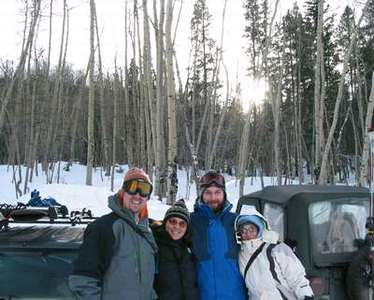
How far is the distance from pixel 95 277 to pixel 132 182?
2.20 feet

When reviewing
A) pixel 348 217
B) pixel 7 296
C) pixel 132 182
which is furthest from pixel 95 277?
pixel 348 217

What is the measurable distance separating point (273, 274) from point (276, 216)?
3.78 ft

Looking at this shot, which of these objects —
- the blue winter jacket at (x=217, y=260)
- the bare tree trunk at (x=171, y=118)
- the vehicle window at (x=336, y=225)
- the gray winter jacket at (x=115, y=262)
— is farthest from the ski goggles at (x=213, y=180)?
the bare tree trunk at (x=171, y=118)

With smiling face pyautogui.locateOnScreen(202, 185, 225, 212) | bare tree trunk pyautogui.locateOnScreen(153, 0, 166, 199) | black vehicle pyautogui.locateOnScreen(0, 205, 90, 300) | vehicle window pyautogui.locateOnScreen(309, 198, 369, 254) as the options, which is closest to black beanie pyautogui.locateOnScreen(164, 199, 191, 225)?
smiling face pyautogui.locateOnScreen(202, 185, 225, 212)

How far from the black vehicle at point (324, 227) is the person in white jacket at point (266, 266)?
56 cm

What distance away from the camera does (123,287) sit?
3.29 meters

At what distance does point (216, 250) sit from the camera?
3781mm

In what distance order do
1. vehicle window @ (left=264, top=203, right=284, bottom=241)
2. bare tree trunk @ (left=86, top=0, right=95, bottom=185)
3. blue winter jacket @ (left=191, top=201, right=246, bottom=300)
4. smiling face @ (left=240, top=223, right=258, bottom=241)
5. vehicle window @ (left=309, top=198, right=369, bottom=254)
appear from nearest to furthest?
blue winter jacket @ (left=191, top=201, right=246, bottom=300), smiling face @ (left=240, top=223, right=258, bottom=241), vehicle window @ (left=309, top=198, right=369, bottom=254), vehicle window @ (left=264, top=203, right=284, bottom=241), bare tree trunk @ (left=86, top=0, right=95, bottom=185)

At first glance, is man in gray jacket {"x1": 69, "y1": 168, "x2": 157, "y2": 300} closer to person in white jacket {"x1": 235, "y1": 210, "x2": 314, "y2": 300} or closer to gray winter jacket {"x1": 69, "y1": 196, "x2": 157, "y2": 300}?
gray winter jacket {"x1": 69, "y1": 196, "x2": 157, "y2": 300}

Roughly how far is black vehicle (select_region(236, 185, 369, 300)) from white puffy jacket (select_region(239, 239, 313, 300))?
562 mm

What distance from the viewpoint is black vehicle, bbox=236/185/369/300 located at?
4.38 meters

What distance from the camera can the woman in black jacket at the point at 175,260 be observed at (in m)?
3.59

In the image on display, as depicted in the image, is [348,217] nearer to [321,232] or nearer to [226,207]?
[321,232]

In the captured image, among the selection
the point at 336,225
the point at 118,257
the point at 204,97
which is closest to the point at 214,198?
the point at 118,257
